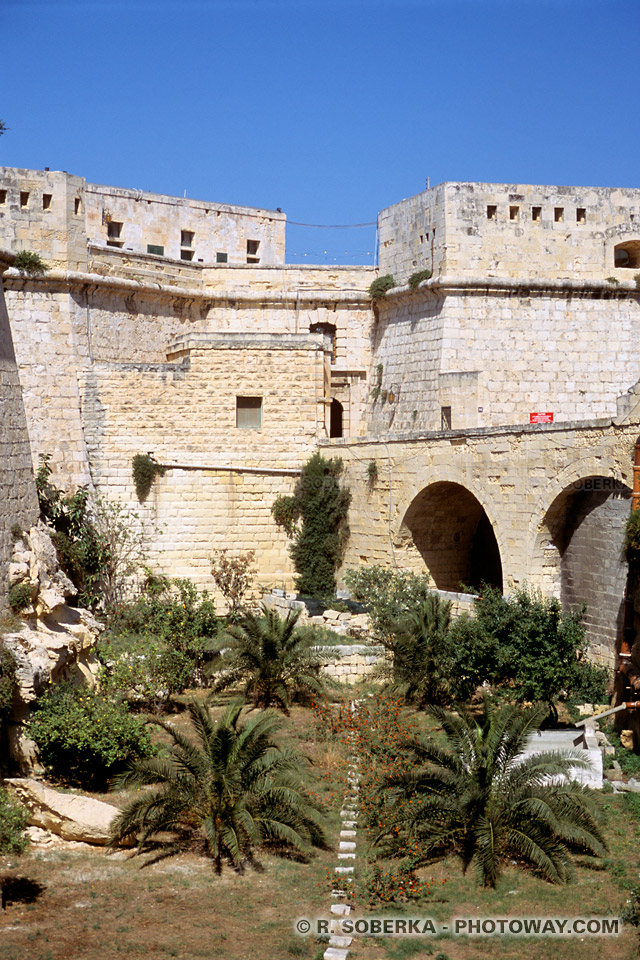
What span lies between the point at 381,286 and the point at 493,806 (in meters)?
16.1

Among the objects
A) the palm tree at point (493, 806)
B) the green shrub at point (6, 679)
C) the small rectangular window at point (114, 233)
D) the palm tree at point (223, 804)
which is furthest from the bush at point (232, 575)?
the palm tree at point (493, 806)

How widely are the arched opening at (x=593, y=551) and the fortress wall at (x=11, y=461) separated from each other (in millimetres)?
7712

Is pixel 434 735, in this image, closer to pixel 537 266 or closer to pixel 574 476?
pixel 574 476

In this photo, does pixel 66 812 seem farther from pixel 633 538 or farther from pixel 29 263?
pixel 29 263

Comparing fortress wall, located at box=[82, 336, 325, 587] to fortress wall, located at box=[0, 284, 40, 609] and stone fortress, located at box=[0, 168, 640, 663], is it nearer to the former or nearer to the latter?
stone fortress, located at box=[0, 168, 640, 663]

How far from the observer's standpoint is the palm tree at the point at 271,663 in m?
15.7

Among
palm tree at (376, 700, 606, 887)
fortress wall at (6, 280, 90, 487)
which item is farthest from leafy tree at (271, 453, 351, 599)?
palm tree at (376, 700, 606, 887)

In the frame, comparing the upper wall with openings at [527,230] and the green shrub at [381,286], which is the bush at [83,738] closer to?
the upper wall with openings at [527,230]

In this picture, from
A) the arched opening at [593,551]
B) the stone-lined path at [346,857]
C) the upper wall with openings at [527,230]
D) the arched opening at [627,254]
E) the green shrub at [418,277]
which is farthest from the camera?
the arched opening at [627,254]

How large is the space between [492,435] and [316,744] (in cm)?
634

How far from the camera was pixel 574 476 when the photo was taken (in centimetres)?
1596

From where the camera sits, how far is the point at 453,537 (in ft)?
68.7

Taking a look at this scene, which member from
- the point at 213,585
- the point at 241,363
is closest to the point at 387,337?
the point at 241,363

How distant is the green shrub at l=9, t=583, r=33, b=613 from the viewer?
13.4m
